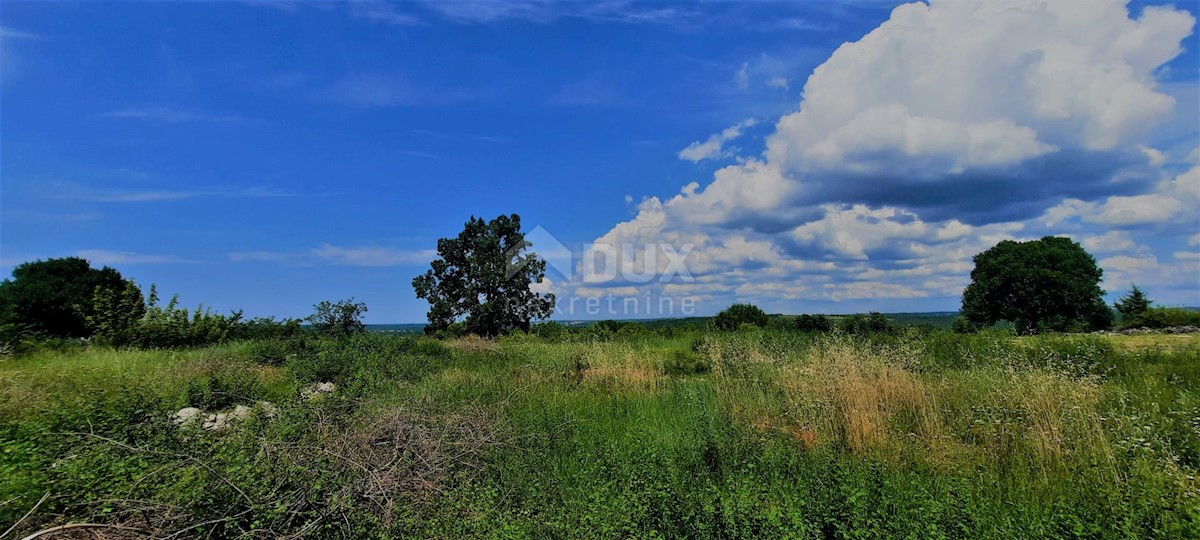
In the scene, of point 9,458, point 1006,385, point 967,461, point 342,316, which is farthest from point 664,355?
point 342,316

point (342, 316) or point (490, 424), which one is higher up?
point (342, 316)

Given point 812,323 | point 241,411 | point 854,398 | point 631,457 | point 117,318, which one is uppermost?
point 117,318

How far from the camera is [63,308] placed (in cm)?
2316

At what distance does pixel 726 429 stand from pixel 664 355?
7002 millimetres

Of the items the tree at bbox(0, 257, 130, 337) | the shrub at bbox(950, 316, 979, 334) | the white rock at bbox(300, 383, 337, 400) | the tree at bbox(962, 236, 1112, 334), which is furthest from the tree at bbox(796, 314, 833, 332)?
the tree at bbox(0, 257, 130, 337)

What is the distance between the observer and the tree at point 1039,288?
30.0 meters

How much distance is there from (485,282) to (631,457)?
1994 cm

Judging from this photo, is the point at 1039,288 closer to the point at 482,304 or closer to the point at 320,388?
the point at 482,304

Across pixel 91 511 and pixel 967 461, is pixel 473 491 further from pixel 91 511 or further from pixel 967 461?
pixel 967 461

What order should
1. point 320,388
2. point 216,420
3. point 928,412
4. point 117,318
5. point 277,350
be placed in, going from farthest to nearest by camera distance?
point 117,318, point 277,350, point 320,388, point 216,420, point 928,412

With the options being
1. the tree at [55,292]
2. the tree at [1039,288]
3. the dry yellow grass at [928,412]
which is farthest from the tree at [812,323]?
the tree at [55,292]

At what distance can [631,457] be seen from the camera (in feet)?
16.2

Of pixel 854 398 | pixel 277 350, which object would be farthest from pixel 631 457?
pixel 277 350

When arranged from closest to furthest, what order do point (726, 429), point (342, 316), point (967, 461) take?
point (967, 461) < point (726, 429) < point (342, 316)
